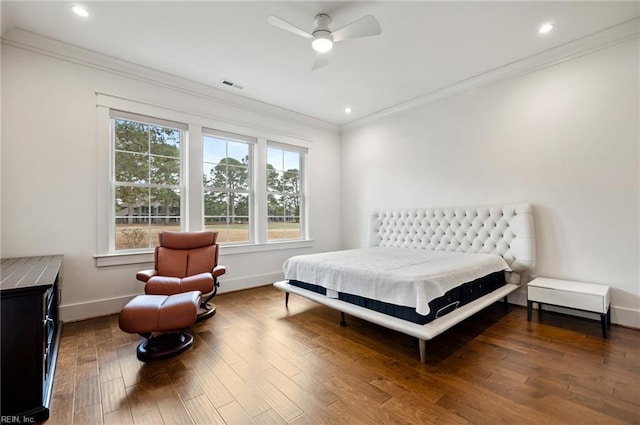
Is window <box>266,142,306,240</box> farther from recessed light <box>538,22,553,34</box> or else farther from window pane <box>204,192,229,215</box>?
recessed light <box>538,22,553,34</box>

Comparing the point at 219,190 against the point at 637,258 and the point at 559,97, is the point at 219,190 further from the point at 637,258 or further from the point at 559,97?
the point at 637,258

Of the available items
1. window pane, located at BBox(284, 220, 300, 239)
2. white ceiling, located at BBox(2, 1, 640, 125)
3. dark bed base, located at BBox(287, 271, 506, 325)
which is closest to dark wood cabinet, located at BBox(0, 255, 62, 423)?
dark bed base, located at BBox(287, 271, 506, 325)

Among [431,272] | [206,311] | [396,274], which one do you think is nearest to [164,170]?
[206,311]

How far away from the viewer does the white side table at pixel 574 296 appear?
8.48 feet

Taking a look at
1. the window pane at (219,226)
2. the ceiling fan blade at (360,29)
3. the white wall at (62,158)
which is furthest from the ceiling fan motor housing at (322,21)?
the window pane at (219,226)

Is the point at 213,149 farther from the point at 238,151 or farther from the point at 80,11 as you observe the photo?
the point at 80,11

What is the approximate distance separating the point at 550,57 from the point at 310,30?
2.83 meters

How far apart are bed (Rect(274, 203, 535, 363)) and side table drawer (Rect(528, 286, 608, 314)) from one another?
11.3 inches

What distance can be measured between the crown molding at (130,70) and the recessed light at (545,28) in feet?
11.5

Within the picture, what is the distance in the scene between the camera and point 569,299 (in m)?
2.76

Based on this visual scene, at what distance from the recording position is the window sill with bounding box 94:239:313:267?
3236 mm

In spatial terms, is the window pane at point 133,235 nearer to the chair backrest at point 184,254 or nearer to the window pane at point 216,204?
the chair backrest at point 184,254

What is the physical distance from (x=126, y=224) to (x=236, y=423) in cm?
297

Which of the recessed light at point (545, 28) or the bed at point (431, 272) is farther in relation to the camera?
the recessed light at point (545, 28)
